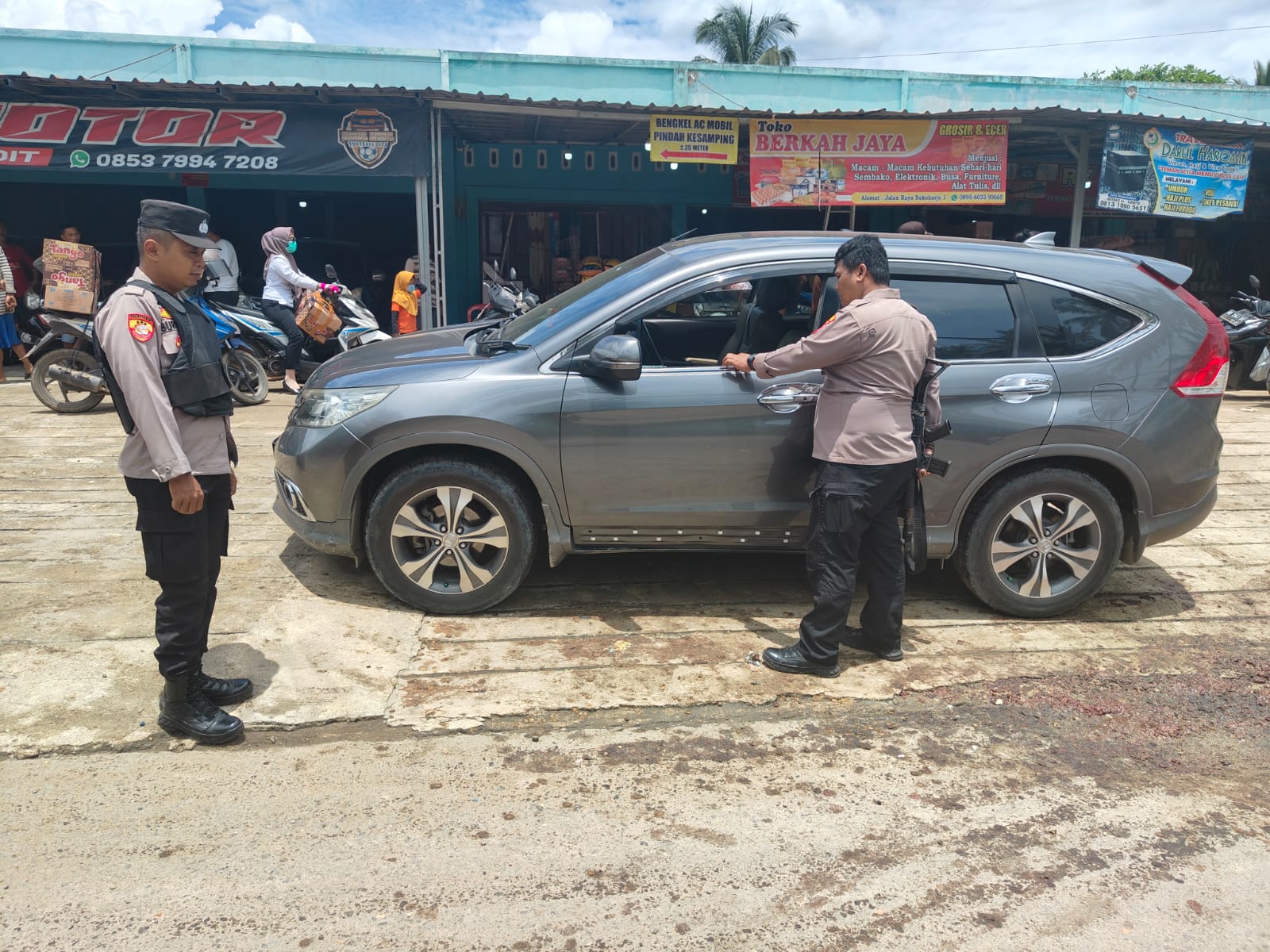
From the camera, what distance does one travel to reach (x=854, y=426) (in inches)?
151

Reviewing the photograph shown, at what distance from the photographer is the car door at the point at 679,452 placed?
4.24 meters

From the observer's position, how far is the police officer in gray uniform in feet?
9.86

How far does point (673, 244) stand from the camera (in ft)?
16.0

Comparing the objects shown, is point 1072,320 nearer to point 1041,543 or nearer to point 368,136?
point 1041,543

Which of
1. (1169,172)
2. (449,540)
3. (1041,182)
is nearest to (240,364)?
(449,540)

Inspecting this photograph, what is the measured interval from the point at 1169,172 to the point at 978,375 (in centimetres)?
1017

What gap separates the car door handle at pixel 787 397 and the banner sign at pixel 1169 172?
32.2ft

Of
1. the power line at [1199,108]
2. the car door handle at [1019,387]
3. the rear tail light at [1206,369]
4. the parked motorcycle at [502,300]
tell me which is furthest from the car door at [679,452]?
the power line at [1199,108]

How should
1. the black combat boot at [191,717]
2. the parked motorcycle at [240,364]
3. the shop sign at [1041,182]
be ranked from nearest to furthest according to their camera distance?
the black combat boot at [191,717] < the parked motorcycle at [240,364] < the shop sign at [1041,182]

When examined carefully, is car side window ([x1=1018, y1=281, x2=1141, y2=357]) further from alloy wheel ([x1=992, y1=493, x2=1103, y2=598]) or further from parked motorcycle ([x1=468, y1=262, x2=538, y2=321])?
parked motorcycle ([x1=468, y1=262, x2=538, y2=321])

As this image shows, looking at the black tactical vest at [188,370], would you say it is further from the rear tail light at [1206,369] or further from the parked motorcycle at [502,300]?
the parked motorcycle at [502,300]

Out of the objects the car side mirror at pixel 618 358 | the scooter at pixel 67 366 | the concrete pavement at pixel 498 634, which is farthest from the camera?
A: the scooter at pixel 67 366

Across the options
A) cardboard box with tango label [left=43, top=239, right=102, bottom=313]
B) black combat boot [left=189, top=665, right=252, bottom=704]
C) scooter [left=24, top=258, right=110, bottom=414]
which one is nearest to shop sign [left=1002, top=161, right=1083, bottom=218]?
cardboard box with tango label [left=43, top=239, right=102, bottom=313]

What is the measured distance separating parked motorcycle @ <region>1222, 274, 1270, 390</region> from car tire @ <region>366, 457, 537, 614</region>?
33.8 ft
